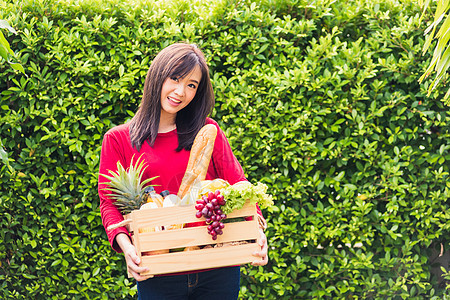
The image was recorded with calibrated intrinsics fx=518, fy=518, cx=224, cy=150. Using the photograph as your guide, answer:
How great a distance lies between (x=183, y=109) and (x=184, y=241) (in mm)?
645

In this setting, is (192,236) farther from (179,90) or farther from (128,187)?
(179,90)

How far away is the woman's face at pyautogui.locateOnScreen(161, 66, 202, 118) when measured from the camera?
82.5 inches

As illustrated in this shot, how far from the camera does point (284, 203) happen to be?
12.0ft

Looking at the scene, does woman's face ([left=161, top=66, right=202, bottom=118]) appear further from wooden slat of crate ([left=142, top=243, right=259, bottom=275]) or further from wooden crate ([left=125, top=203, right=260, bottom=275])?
wooden slat of crate ([left=142, top=243, right=259, bottom=275])

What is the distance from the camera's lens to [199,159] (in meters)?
2.10

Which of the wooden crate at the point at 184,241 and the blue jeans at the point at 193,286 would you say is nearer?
the wooden crate at the point at 184,241

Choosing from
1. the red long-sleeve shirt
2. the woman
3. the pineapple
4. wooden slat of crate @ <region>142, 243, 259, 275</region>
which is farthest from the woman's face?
wooden slat of crate @ <region>142, 243, 259, 275</region>

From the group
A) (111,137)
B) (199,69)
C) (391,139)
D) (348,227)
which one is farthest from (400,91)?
(111,137)

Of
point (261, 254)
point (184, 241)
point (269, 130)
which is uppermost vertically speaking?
point (184, 241)

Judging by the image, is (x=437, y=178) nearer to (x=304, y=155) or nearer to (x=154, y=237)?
(x=304, y=155)

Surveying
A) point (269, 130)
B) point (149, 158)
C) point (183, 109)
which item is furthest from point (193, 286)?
point (269, 130)

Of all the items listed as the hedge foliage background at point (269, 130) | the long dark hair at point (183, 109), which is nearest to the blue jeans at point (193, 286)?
the long dark hair at point (183, 109)

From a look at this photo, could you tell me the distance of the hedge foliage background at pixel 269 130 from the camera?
Result: 3463 mm

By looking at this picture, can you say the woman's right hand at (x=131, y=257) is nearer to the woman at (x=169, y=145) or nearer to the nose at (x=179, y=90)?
the woman at (x=169, y=145)
